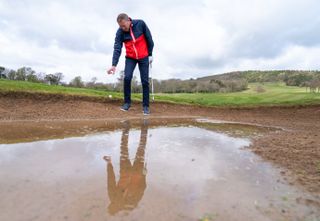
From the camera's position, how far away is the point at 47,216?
206 centimetres

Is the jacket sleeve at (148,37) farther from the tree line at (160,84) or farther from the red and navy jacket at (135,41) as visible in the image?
the tree line at (160,84)

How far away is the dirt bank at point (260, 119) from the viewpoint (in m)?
3.50

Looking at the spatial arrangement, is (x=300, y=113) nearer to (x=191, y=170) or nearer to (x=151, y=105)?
(x=151, y=105)

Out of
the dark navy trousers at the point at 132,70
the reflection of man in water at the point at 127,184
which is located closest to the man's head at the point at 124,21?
the dark navy trousers at the point at 132,70

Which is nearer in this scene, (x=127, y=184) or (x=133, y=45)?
(x=127, y=184)

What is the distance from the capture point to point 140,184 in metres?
2.79

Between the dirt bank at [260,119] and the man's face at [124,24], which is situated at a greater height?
the man's face at [124,24]

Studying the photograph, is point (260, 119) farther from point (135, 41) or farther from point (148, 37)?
point (135, 41)

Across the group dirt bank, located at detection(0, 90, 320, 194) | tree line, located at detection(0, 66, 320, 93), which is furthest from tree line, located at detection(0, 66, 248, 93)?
dirt bank, located at detection(0, 90, 320, 194)

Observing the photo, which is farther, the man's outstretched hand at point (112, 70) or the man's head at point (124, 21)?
the man's outstretched hand at point (112, 70)

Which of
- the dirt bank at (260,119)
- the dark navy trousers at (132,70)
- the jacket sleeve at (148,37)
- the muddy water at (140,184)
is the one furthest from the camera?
the dark navy trousers at (132,70)

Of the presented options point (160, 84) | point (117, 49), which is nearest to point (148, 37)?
point (117, 49)

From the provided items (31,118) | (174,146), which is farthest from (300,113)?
(31,118)

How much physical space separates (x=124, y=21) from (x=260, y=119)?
5.88 meters
